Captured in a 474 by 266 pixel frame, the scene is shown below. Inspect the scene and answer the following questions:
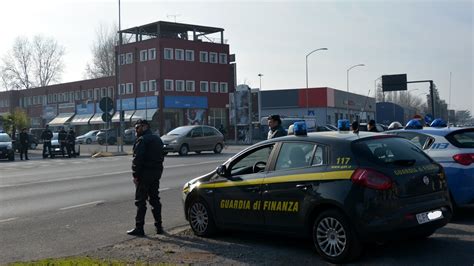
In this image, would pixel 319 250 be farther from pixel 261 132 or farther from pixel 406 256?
pixel 261 132

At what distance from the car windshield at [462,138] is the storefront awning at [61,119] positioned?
7154 cm

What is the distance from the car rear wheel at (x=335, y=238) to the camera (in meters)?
6.19

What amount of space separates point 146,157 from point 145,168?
0.56ft

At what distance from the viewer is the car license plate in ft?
20.7

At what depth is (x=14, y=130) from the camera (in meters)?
44.8

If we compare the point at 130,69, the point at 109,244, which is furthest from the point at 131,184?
the point at 130,69

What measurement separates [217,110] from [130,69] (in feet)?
37.6

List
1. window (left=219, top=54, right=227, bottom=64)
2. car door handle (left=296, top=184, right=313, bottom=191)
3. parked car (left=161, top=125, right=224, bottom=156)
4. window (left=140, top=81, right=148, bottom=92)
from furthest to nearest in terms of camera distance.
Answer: window (left=219, top=54, right=227, bottom=64) → window (left=140, top=81, right=148, bottom=92) → parked car (left=161, top=125, right=224, bottom=156) → car door handle (left=296, top=184, right=313, bottom=191)

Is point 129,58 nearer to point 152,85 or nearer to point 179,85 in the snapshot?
point 152,85

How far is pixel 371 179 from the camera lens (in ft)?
20.1

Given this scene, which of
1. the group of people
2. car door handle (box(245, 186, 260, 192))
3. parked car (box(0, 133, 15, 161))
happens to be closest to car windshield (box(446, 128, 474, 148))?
car door handle (box(245, 186, 260, 192))

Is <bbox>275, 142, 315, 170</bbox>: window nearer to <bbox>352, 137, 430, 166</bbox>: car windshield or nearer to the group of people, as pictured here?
<bbox>352, 137, 430, 166</bbox>: car windshield

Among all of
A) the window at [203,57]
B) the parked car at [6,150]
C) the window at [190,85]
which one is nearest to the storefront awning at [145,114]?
the window at [190,85]

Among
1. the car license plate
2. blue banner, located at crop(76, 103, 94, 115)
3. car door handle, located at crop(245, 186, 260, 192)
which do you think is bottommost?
the car license plate
